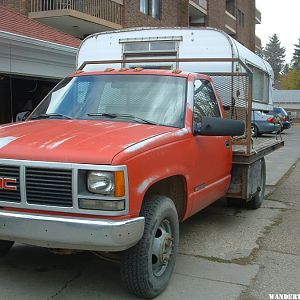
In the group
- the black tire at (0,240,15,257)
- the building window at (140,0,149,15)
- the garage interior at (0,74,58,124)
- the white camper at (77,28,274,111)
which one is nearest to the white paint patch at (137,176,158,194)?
the black tire at (0,240,15,257)

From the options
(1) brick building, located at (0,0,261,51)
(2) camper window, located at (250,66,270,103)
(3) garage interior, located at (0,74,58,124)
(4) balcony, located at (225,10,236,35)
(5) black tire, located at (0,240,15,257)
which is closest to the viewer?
(5) black tire, located at (0,240,15,257)

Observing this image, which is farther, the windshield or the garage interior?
the garage interior

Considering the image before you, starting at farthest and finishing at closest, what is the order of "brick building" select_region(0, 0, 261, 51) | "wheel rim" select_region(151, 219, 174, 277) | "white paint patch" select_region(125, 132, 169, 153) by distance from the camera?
"brick building" select_region(0, 0, 261, 51)
"wheel rim" select_region(151, 219, 174, 277)
"white paint patch" select_region(125, 132, 169, 153)

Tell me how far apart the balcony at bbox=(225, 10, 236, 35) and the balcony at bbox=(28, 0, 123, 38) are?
19288 millimetres

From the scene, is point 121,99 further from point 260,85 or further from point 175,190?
point 260,85

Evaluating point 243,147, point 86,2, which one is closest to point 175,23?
point 86,2

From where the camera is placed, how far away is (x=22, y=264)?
16.9 ft

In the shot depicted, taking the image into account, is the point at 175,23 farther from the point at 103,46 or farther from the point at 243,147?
the point at 243,147

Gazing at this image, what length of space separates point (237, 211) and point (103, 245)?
446cm

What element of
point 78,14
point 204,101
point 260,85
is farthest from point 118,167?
point 78,14

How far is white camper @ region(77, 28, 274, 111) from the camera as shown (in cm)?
788

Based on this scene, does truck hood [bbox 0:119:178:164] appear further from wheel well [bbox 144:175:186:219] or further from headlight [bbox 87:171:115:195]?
wheel well [bbox 144:175:186:219]

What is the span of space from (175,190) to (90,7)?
15718 millimetres

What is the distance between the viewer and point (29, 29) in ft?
43.0
